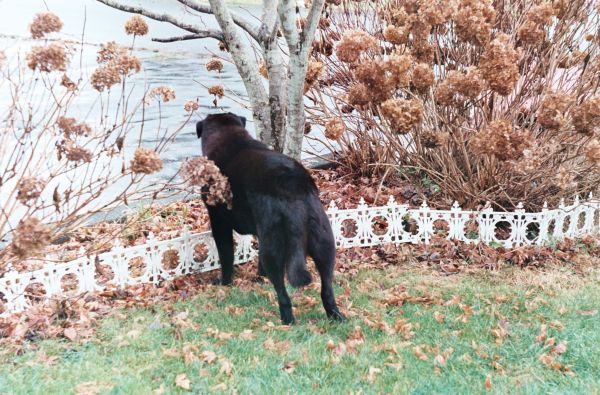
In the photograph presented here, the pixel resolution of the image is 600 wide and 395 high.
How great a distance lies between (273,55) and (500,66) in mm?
2179

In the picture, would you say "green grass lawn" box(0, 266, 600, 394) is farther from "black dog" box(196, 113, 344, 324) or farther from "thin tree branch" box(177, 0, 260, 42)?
"thin tree branch" box(177, 0, 260, 42)

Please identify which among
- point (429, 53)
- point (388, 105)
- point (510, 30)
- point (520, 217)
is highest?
point (510, 30)

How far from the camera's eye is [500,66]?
4887 millimetres

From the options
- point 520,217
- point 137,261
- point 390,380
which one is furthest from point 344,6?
point 390,380

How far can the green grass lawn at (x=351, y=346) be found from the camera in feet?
12.4

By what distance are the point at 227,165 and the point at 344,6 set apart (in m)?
3.48

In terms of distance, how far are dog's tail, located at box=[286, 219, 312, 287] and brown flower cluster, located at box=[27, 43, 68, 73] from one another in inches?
70.1

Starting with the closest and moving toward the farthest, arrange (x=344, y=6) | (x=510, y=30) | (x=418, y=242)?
(x=418, y=242) < (x=510, y=30) < (x=344, y=6)

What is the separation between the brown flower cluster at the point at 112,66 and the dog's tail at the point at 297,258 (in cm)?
154

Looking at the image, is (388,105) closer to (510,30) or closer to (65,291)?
(510,30)

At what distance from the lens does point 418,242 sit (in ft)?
20.7

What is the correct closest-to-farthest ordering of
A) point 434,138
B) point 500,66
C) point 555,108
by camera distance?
1. point 500,66
2. point 555,108
3. point 434,138

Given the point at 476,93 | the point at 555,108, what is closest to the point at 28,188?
the point at 476,93

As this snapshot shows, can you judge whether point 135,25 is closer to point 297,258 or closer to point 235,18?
point 235,18
